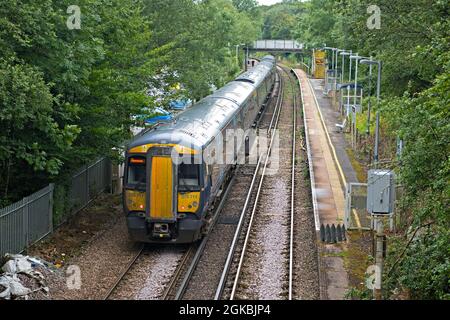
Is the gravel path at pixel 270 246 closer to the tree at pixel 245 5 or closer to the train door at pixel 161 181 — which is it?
the train door at pixel 161 181

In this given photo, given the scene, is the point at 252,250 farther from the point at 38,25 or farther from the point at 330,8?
the point at 330,8

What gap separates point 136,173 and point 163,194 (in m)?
1.05

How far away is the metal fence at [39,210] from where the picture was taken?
16.9 m

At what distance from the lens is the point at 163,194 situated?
17938mm

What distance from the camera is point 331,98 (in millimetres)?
59625

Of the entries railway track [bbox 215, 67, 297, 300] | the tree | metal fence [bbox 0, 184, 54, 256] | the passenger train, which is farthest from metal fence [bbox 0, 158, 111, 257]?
the tree

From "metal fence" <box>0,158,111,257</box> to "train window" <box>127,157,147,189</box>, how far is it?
2.69 m

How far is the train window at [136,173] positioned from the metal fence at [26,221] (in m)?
2.66

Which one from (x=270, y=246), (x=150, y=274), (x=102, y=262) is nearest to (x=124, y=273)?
(x=150, y=274)

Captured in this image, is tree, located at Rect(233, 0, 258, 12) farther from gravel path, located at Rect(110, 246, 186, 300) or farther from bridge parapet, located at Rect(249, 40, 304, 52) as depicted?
gravel path, located at Rect(110, 246, 186, 300)

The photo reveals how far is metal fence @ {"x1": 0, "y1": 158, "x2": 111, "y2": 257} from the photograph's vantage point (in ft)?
55.5

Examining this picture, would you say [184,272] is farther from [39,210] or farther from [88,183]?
[88,183]

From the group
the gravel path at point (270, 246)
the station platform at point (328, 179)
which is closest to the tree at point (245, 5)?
the station platform at point (328, 179)
